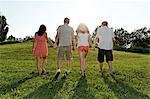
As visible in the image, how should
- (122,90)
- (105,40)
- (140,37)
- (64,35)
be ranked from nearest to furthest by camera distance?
(122,90) → (64,35) → (105,40) → (140,37)

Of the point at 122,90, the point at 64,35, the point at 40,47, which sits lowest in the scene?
the point at 122,90

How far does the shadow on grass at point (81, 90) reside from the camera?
1132 centimetres

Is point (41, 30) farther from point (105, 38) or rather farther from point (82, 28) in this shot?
point (105, 38)

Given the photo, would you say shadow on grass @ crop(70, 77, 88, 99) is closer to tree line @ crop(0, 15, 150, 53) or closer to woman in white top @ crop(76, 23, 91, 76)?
woman in white top @ crop(76, 23, 91, 76)

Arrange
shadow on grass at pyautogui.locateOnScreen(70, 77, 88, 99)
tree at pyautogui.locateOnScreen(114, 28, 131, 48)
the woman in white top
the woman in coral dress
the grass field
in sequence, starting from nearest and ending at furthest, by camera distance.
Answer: shadow on grass at pyautogui.locateOnScreen(70, 77, 88, 99), the grass field, the woman in white top, the woman in coral dress, tree at pyautogui.locateOnScreen(114, 28, 131, 48)

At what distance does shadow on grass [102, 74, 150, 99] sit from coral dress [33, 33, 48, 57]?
3.05 meters

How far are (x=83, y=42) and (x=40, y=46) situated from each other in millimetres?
1958

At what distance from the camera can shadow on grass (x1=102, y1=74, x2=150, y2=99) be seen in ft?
38.4

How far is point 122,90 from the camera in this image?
1258cm

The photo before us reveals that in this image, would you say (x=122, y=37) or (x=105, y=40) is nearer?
(x=105, y=40)

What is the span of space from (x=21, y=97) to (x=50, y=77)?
12.5 feet

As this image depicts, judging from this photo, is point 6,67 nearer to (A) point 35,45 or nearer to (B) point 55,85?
(A) point 35,45

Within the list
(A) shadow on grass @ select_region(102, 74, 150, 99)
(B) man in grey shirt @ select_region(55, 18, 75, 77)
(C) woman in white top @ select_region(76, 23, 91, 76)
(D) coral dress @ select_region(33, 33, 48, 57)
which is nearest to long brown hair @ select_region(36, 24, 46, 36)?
(D) coral dress @ select_region(33, 33, 48, 57)

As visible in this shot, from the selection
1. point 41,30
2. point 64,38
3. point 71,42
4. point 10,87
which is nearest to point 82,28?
point 71,42
